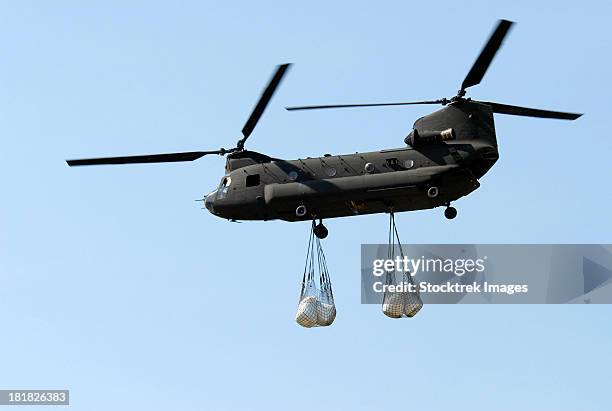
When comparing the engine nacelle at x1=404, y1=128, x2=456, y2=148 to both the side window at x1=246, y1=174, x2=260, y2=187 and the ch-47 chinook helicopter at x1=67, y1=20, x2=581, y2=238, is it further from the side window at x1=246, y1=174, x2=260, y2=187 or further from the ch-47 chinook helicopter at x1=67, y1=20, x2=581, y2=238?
the side window at x1=246, y1=174, x2=260, y2=187

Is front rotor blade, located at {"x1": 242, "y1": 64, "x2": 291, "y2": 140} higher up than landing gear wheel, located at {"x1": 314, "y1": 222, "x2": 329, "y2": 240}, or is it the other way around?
front rotor blade, located at {"x1": 242, "y1": 64, "x2": 291, "y2": 140}

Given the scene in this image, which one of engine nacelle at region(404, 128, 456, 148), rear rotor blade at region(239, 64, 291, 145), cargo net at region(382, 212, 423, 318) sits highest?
rear rotor blade at region(239, 64, 291, 145)

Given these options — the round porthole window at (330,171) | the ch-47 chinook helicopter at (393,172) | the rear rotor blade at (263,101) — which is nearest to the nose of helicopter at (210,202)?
the ch-47 chinook helicopter at (393,172)

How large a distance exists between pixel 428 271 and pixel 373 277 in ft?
6.37

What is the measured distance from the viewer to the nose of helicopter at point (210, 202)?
4688cm

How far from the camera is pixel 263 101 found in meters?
45.0

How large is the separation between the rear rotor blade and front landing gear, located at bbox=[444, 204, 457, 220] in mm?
5833

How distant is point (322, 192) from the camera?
44.2 m

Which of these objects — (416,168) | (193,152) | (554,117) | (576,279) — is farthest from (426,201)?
(576,279)

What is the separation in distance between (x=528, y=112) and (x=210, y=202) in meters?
9.65

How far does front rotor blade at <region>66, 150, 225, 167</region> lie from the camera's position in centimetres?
4684

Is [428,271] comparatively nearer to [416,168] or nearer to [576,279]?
[576,279]

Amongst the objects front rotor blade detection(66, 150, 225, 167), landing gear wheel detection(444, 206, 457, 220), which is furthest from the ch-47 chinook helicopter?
front rotor blade detection(66, 150, 225, 167)

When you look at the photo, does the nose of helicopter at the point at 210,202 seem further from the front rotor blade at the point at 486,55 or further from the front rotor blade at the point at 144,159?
the front rotor blade at the point at 486,55
